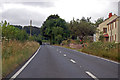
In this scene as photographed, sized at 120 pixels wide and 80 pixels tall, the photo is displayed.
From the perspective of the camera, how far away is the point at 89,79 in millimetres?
8180

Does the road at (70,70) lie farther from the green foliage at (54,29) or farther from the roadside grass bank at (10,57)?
the green foliage at (54,29)

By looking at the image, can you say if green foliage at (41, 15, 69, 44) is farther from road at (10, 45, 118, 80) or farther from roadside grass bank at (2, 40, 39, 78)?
road at (10, 45, 118, 80)

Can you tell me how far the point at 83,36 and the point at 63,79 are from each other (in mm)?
54177

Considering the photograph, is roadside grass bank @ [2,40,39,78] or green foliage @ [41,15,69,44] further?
green foliage @ [41,15,69,44]

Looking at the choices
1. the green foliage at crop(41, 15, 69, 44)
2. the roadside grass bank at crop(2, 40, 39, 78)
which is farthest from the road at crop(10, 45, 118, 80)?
the green foliage at crop(41, 15, 69, 44)

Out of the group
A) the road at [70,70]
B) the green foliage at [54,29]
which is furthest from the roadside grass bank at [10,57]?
the green foliage at [54,29]

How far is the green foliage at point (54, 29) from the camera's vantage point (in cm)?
8956

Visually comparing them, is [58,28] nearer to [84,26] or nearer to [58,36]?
[58,36]

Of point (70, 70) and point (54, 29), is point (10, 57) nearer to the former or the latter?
point (70, 70)

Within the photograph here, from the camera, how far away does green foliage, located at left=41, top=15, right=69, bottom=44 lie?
8956 cm

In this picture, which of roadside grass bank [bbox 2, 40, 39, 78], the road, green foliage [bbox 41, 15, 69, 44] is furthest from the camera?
green foliage [bbox 41, 15, 69, 44]

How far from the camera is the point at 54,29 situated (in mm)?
89125

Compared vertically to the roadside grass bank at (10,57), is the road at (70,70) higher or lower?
lower

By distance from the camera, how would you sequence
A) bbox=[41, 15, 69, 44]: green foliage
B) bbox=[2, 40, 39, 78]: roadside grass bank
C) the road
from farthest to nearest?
bbox=[41, 15, 69, 44]: green foliage, bbox=[2, 40, 39, 78]: roadside grass bank, the road
